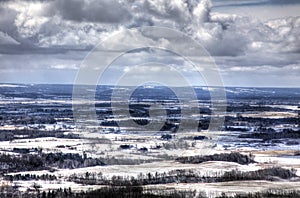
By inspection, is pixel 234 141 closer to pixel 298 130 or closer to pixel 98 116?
pixel 298 130

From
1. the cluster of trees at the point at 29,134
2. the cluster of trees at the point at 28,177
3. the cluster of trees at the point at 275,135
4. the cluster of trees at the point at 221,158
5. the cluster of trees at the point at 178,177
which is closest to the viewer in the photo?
the cluster of trees at the point at 178,177

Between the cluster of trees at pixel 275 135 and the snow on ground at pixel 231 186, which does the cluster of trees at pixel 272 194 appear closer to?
the snow on ground at pixel 231 186

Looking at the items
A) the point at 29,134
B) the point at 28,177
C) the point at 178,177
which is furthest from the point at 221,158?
the point at 29,134

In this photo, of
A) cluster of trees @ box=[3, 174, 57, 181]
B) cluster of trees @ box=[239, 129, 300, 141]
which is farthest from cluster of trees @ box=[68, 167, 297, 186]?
cluster of trees @ box=[239, 129, 300, 141]

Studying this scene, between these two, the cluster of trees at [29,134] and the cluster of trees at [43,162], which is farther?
the cluster of trees at [29,134]

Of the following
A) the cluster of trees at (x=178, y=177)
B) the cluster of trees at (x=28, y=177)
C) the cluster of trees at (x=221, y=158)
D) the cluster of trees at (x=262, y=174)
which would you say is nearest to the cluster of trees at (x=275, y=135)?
the cluster of trees at (x=221, y=158)

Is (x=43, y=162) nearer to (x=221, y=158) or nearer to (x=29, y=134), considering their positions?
(x=221, y=158)

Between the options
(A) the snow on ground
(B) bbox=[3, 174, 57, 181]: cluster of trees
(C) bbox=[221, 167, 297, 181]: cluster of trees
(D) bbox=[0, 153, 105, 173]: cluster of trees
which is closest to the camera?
(A) the snow on ground

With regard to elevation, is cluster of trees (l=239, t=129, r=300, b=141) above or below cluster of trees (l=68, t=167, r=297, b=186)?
above

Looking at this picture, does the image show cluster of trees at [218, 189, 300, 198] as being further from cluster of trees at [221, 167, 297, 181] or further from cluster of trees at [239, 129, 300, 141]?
cluster of trees at [239, 129, 300, 141]

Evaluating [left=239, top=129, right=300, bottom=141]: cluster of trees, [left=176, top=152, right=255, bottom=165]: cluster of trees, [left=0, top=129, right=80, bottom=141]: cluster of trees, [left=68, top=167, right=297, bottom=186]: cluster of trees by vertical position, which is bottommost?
[left=68, top=167, right=297, bottom=186]: cluster of trees

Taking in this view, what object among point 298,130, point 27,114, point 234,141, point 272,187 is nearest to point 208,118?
point 298,130
